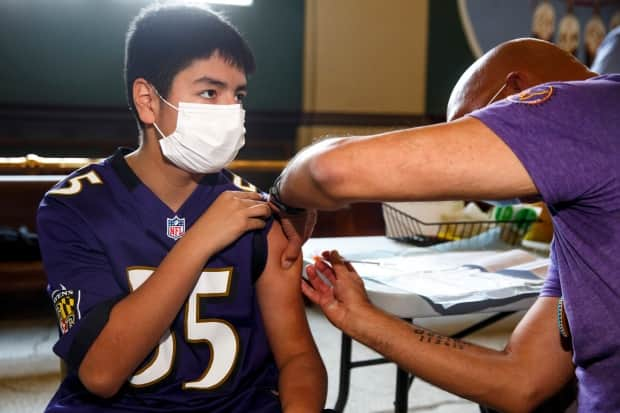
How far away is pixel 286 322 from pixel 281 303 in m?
0.04

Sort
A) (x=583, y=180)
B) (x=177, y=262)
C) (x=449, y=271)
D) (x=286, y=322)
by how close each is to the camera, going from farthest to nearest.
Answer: (x=449, y=271) < (x=286, y=322) < (x=177, y=262) < (x=583, y=180)

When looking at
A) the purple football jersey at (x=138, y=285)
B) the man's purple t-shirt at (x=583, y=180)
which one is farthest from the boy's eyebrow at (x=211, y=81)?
the man's purple t-shirt at (x=583, y=180)

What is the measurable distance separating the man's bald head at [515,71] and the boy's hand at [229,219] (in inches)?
17.2

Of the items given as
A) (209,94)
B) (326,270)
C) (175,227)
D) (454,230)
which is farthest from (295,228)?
(454,230)

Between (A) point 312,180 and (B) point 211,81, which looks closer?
(A) point 312,180

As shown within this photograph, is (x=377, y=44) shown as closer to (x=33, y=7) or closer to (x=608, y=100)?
(x=33, y=7)

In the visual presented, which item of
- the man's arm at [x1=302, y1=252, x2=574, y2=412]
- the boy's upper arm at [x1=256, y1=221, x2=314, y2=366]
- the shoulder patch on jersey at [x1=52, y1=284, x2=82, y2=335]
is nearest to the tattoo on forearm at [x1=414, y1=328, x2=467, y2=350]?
the man's arm at [x1=302, y1=252, x2=574, y2=412]

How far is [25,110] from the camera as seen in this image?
4.41m

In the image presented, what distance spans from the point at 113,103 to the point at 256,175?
1235 millimetres

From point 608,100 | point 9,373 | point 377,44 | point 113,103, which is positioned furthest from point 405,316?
point 377,44

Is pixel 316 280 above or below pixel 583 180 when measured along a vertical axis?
below

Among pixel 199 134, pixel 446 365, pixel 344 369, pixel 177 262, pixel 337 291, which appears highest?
pixel 199 134

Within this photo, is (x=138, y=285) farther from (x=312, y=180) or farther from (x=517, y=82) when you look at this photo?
(x=517, y=82)

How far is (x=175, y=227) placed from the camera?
A: 1.26 meters
